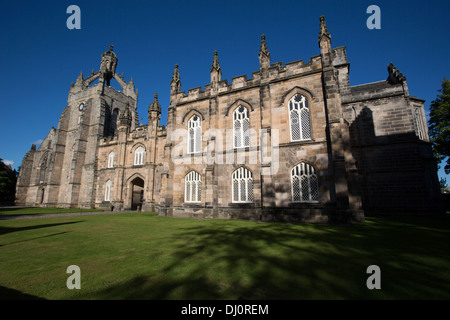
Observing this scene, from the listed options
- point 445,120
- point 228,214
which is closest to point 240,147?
point 228,214

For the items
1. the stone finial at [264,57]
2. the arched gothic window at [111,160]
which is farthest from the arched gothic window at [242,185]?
the arched gothic window at [111,160]

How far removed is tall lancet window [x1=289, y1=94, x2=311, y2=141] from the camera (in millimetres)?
14320

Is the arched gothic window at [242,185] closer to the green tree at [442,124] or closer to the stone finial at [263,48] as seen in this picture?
the stone finial at [263,48]

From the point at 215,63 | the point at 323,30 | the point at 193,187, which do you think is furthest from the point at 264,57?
the point at 193,187

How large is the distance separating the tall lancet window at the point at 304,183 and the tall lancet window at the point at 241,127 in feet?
14.5

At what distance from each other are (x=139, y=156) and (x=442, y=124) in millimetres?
36651

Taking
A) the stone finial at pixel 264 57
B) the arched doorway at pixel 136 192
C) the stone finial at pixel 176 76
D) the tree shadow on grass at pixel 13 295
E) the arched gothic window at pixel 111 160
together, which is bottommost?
the tree shadow on grass at pixel 13 295

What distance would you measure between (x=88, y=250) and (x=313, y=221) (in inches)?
474

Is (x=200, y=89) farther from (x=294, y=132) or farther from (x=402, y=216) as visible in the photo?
(x=402, y=216)

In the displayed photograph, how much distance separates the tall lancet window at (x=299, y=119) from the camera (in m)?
14.3

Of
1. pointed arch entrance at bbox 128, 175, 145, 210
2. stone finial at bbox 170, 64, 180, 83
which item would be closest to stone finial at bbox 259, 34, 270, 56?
stone finial at bbox 170, 64, 180, 83

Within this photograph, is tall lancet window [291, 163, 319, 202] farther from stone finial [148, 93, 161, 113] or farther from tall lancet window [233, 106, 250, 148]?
stone finial [148, 93, 161, 113]

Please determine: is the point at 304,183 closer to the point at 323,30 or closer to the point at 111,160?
the point at 323,30

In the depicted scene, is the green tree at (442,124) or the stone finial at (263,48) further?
the green tree at (442,124)
